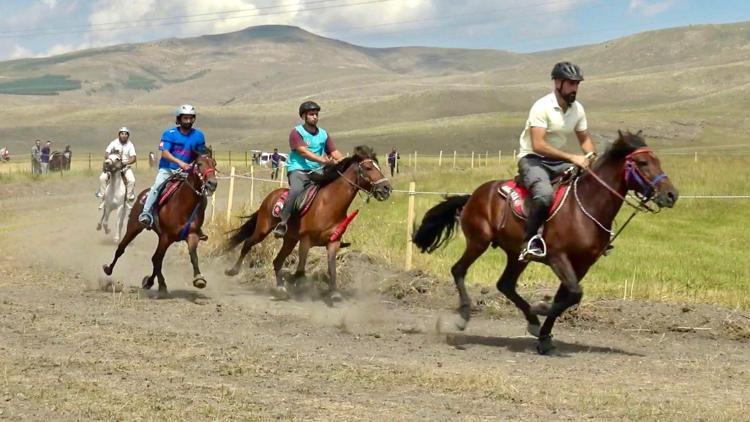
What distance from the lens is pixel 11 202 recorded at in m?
33.9

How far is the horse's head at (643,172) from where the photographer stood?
32.9 feet

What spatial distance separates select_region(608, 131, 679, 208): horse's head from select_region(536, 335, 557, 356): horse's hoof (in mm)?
1704

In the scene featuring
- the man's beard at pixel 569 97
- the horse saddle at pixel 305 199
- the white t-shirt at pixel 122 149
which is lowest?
the horse saddle at pixel 305 199

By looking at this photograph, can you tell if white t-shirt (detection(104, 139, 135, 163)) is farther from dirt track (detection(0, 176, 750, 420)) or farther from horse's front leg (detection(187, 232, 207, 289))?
horse's front leg (detection(187, 232, 207, 289))

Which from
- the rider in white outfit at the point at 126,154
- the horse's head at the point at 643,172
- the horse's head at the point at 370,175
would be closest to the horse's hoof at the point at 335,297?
the horse's head at the point at 370,175

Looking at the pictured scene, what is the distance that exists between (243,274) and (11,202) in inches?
765

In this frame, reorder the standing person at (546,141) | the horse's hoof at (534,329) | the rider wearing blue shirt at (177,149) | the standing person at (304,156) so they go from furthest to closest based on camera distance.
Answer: the rider wearing blue shirt at (177,149) → the standing person at (304,156) → the horse's hoof at (534,329) → the standing person at (546,141)

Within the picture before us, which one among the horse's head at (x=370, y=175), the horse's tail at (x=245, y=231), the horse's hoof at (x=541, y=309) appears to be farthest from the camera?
the horse's tail at (x=245, y=231)

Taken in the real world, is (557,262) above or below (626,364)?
above

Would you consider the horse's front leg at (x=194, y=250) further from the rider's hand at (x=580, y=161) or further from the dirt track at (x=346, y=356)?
the rider's hand at (x=580, y=161)

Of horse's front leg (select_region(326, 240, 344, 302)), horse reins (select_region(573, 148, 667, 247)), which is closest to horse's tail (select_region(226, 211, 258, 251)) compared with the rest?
horse's front leg (select_region(326, 240, 344, 302))

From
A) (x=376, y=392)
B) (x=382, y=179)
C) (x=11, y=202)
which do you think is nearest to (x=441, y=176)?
(x=11, y=202)

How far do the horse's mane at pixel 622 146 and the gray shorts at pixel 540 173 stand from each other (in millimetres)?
432

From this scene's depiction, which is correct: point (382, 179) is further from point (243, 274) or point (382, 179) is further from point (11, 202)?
point (11, 202)
